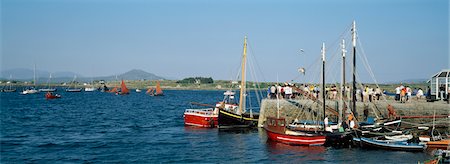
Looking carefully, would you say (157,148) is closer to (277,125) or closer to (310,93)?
(277,125)

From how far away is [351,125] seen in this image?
34031 mm

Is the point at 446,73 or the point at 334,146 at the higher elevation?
the point at 446,73

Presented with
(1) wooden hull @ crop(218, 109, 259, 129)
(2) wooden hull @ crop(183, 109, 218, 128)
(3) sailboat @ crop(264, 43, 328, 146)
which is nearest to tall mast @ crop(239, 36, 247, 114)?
(1) wooden hull @ crop(218, 109, 259, 129)

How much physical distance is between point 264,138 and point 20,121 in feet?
106

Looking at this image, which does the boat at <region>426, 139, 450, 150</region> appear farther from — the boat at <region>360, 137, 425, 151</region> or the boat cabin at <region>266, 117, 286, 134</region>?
the boat cabin at <region>266, 117, 286, 134</region>

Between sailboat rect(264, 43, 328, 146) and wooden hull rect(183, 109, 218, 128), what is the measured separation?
37.1 feet

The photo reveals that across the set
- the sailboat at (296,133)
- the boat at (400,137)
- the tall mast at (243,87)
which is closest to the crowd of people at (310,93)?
the tall mast at (243,87)

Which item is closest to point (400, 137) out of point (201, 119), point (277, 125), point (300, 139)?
point (300, 139)

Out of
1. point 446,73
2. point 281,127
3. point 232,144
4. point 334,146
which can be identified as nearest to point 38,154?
point 232,144

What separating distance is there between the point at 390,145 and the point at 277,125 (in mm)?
8705

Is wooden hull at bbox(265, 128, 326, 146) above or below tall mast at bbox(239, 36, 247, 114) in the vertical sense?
below

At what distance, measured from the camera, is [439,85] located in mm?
43312

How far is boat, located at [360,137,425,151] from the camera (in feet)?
101

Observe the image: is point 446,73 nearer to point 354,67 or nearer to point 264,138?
point 354,67
